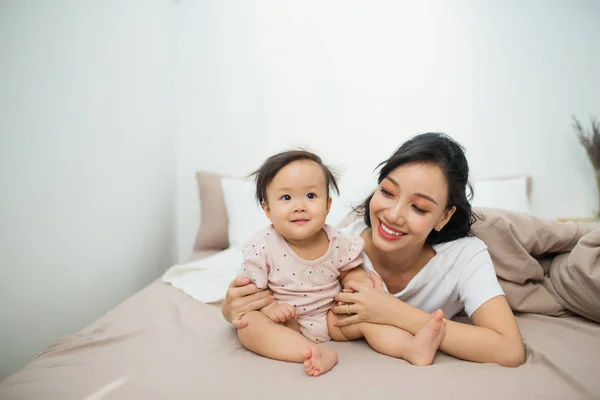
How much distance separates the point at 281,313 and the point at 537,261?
0.93 metres

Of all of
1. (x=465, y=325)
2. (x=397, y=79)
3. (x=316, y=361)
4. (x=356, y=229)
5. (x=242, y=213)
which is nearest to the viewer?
(x=316, y=361)

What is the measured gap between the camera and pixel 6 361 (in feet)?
3.86

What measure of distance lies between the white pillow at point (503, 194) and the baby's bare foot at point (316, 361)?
1.39m

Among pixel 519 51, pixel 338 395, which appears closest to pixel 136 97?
pixel 338 395

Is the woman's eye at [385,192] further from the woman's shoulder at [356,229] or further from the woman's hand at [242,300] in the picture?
the woman's hand at [242,300]

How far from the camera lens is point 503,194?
2021mm

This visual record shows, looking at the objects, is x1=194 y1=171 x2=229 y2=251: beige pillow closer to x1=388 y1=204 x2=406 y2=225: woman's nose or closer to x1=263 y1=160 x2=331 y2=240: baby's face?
x1=263 y1=160 x2=331 y2=240: baby's face

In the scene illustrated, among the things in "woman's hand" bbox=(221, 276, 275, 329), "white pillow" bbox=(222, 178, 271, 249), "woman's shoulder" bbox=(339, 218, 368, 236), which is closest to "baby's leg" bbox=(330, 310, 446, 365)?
"woman's hand" bbox=(221, 276, 275, 329)

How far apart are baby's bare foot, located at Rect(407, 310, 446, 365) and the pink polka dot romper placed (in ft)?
0.83

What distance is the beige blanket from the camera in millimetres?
1192

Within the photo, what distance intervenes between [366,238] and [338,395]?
571 mm

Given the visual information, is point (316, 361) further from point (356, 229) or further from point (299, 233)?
point (356, 229)

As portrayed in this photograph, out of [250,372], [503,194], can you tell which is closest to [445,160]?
[250,372]

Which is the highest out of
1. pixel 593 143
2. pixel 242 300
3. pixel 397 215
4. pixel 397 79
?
pixel 397 79
